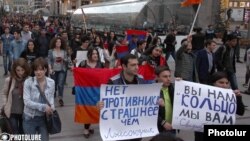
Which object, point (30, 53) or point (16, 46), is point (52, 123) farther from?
point (16, 46)

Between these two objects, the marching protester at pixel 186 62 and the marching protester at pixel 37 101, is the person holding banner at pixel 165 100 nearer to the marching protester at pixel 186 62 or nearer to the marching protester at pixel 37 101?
the marching protester at pixel 37 101

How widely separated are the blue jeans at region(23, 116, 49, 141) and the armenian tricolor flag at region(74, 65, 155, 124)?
8.02 ft

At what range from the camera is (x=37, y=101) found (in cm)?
536

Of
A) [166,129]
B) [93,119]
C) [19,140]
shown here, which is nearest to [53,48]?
[93,119]

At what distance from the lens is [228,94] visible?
5211 millimetres

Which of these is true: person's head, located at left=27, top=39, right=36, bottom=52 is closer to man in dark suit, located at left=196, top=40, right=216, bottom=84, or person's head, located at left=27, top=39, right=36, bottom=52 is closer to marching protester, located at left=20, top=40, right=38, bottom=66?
marching protester, located at left=20, top=40, right=38, bottom=66

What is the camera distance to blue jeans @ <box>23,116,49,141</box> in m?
5.41

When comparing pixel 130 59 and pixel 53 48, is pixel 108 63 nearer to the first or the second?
pixel 53 48

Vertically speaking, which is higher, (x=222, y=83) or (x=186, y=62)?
(x=222, y=83)

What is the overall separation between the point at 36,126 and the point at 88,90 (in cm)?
269

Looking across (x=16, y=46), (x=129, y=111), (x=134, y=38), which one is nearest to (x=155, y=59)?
(x=129, y=111)

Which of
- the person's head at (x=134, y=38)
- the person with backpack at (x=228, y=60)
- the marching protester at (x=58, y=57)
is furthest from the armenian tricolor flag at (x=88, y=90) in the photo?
the person's head at (x=134, y=38)

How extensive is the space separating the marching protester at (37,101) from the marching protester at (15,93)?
6.1 inches

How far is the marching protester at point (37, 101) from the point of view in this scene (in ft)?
17.4
